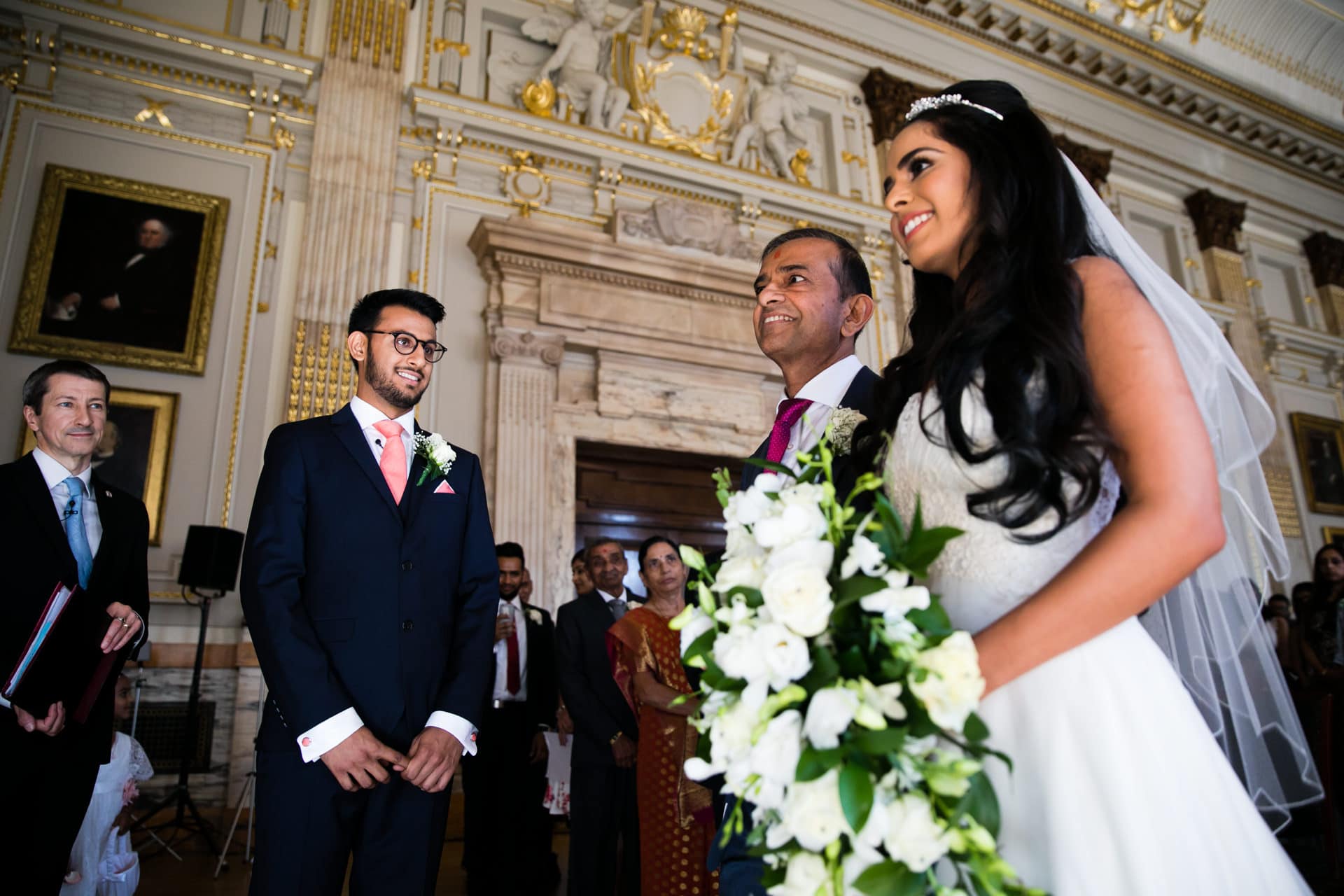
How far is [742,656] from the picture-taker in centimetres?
99

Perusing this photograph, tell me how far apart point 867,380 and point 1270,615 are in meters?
7.62

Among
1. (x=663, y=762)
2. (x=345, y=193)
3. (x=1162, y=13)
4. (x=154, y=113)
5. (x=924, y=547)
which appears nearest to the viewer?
(x=924, y=547)

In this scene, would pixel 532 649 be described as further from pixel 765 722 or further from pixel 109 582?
pixel 765 722

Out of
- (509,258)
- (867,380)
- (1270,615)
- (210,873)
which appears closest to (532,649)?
(210,873)

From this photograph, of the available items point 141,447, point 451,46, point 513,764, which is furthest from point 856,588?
point 451,46

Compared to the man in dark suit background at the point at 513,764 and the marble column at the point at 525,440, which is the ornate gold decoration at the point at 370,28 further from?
the man in dark suit background at the point at 513,764

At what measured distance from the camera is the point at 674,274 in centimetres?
768

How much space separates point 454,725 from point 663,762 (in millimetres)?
1596

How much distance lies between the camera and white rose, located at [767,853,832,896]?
3.20 feet

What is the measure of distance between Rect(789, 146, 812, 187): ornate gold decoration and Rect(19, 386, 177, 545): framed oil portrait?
614 centimetres

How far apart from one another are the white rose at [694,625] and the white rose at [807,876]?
0.28 metres

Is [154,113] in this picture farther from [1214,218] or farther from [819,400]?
[1214,218]

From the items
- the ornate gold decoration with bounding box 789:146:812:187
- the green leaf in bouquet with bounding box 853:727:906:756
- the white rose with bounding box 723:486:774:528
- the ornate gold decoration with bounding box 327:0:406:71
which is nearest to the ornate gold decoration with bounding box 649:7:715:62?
the ornate gold decoration with bounding box 789:146:812:187

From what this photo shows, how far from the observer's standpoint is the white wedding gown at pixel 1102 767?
108 cm
